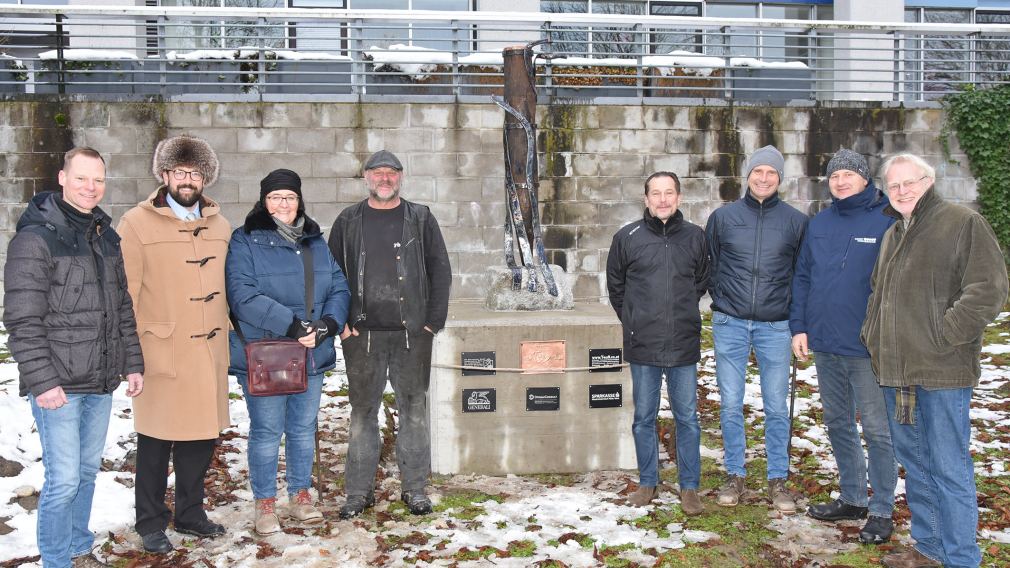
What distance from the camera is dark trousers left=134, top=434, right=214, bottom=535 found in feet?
15.2

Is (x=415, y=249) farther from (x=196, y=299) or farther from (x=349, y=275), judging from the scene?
(x=196, y=299)

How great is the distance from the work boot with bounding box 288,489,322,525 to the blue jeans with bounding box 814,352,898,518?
125 inches

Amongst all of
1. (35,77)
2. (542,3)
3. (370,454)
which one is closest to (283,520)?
(370,454)

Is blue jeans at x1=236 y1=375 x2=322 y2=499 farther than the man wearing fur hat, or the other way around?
blue jeans at x1=236 y1=375 x2=322 y2=499

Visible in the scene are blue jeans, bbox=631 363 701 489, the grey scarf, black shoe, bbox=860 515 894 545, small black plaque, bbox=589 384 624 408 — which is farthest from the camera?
small black plaque, bbox=589 384 624 408

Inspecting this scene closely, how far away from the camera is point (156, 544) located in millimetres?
4590

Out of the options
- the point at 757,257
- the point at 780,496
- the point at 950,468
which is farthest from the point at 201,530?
the point at 950,468

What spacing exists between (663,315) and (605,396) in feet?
3.75

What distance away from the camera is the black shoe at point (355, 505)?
517cm

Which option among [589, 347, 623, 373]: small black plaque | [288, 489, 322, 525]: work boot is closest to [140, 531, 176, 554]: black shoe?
[288, 489, 322, 525]: work boot

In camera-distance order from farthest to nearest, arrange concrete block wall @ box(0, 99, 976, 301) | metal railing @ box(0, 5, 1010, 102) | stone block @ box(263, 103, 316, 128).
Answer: metal railing @ box(0, 5, 1010, 102) < stone block @ box(263, 103, 316, 128) < concrete block wall @ box(0, 99, 976, 301)

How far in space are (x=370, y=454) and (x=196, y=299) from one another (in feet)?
4.87

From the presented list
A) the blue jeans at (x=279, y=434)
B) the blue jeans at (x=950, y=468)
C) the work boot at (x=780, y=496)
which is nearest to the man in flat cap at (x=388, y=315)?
the blue jeans at (x=279, y=434)

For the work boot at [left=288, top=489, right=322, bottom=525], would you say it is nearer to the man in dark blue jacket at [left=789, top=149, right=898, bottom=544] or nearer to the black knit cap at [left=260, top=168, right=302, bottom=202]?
the black knit cap at [left=260, top=168, right=302, bottom=202]
